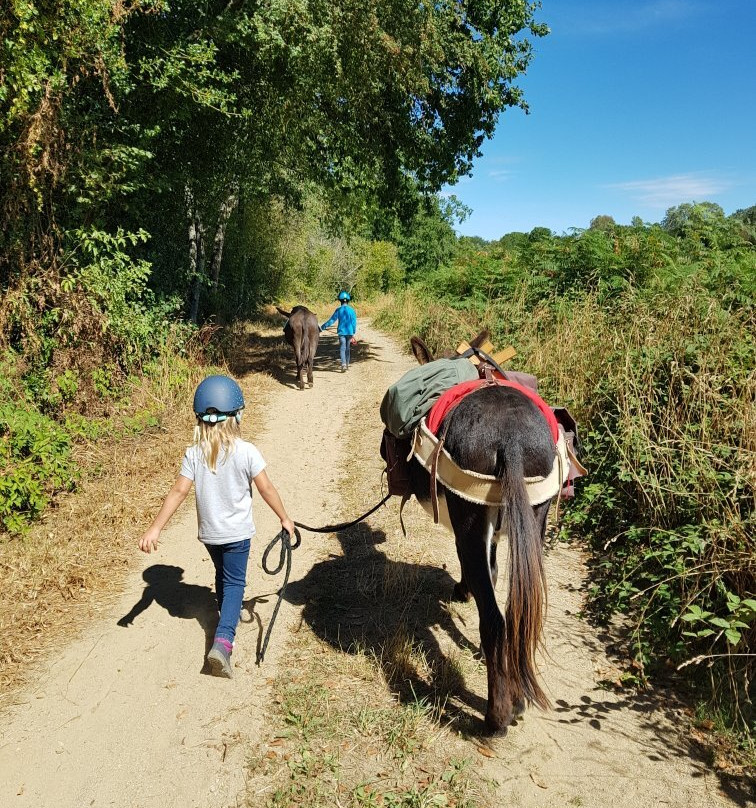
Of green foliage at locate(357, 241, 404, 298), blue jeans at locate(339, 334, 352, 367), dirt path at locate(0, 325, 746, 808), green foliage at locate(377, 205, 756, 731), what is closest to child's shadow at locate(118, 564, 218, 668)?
dirt path at locate(0, 325, 746, 808)

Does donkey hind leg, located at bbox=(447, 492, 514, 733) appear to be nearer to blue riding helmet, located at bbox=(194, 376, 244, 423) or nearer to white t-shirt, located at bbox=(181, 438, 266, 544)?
white t-shirt, located at bbox=(181, 438, 266, 544)

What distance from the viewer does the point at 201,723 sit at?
10.0ft

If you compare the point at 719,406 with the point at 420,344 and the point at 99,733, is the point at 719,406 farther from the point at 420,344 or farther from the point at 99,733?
the point at 99,733

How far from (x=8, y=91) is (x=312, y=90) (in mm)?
4970

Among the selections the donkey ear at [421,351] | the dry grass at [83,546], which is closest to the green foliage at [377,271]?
the dry grass at [83,546]

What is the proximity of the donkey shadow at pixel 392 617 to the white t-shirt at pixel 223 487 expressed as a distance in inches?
43.6

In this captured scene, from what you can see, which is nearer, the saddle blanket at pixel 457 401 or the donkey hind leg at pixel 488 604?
the donkey hind leg at pixel 488 604

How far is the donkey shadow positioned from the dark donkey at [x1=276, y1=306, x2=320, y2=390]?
244 inches

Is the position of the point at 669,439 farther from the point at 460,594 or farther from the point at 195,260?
the point at 195,260

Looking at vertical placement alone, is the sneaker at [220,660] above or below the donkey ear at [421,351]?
below

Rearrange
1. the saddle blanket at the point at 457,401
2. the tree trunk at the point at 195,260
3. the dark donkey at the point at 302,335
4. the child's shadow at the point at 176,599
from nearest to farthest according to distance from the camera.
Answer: the saddle blanket at the point at 457,401 < the child's shadow at the point at 176,599 < the dark donkey at the point at 302,335 < the tree trunk at the point at 195,260

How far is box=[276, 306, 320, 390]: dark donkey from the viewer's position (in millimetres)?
10602

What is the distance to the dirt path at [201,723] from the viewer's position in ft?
8.73

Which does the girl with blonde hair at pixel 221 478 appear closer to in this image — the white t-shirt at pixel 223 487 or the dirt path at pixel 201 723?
the white t-shirt at pixel 223 487
